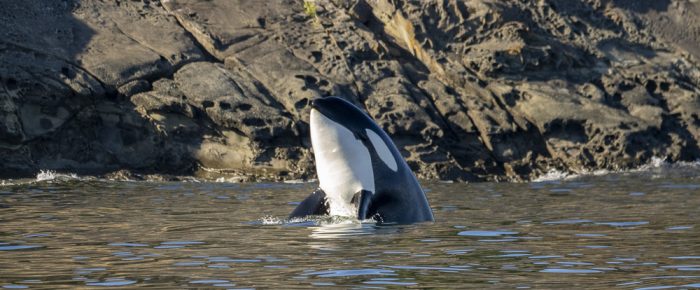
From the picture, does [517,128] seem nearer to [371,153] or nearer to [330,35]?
[330,35]

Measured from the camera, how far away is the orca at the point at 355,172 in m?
9.84

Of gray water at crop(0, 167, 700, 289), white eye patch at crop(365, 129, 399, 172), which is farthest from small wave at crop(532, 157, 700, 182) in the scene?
white eye patch at crop(365, 129, 399, 172)

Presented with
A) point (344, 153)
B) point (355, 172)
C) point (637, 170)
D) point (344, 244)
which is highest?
point (344, 153)

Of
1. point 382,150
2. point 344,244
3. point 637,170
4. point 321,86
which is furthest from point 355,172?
point 637,170

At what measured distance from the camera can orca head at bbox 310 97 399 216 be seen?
9891 mm

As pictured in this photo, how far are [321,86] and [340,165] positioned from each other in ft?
32.1

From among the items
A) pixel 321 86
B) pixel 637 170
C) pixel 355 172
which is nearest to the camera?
pixel 355 172

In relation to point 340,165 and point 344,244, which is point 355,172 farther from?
point 344,244

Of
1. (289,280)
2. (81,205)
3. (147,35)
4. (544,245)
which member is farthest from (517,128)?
(289,280)

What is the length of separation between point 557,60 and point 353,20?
3.63 m

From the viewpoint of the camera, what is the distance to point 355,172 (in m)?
9.92

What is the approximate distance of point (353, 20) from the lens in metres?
21.5

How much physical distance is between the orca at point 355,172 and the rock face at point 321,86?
343 inches

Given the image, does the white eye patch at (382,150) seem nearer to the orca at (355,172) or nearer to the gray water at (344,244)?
the orca at (355,172)
